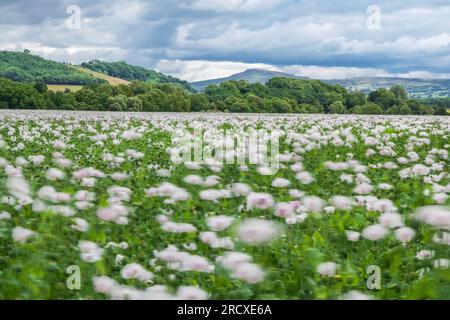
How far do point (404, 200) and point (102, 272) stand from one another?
4.10 metres

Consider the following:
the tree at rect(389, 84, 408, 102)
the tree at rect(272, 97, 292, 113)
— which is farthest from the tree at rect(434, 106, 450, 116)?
the tree at rect(389, 84, 408, 102)

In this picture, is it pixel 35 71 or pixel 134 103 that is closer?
pixel 134 103

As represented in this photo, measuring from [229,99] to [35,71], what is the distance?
122ft

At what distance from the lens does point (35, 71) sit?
3159 inches

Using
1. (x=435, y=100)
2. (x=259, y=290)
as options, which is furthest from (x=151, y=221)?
(x=435, y=100)

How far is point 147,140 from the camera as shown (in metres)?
14.7

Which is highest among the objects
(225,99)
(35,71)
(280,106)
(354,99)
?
(35,71)

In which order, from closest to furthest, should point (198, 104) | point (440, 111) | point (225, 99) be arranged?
1. point (440, 111)
2. point (198, 104)
3. point (225, 99)

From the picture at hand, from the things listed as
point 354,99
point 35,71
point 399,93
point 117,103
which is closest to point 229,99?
point 117,103

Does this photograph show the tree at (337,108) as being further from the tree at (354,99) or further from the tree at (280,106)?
the tree at (280,106)

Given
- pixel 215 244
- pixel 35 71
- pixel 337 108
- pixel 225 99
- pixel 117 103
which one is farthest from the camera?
pixel 35 71

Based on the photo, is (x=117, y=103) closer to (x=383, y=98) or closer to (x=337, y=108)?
(x=337, y=108)

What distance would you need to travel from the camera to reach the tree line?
45781 mm

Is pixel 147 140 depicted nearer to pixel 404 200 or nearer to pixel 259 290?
pixel 404 200
